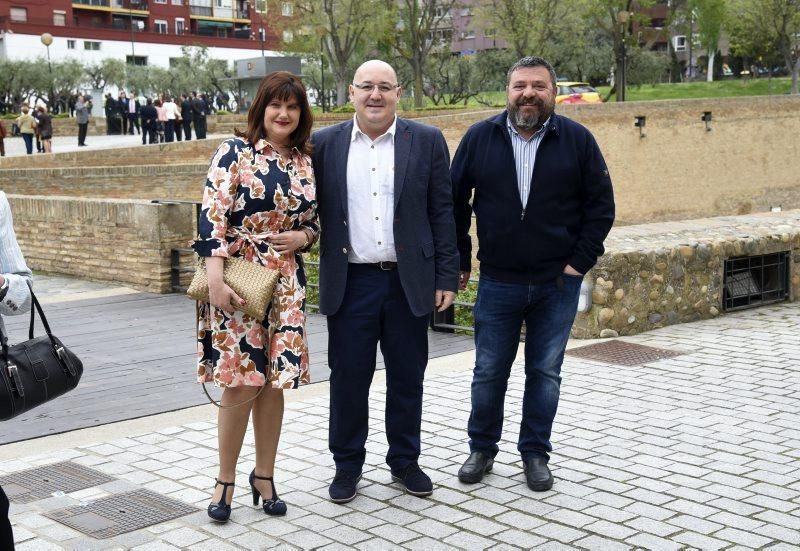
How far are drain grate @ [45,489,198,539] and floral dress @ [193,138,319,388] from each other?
0.67 m

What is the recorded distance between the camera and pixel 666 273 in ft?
30.9

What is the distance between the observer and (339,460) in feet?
17.4

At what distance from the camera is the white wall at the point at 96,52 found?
67.6 meters

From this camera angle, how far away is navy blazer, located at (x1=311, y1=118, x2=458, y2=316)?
5.11 m

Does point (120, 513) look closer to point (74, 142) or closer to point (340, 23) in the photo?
point (74, 142)

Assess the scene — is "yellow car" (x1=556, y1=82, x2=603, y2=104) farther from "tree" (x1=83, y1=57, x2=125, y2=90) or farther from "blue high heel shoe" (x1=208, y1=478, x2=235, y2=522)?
"blue high heel shoe" (x1=208, y1=478, x2=235, y2=522)

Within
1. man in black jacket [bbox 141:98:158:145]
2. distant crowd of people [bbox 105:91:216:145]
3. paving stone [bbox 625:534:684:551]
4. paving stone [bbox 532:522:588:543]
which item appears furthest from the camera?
distant crowd of people [bbox 105:91:216:145]

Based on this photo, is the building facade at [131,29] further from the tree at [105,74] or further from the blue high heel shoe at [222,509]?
the blue high heel shoe at [222,509]

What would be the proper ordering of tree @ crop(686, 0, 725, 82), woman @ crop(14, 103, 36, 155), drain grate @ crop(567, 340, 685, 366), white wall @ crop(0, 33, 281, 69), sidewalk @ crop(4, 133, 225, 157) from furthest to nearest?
white wall @ crop(0, 33, 281, 69) → tree @ crop(686, 0, 725, 82) → sidewalk @ crop(4, 133, 225, 157) → woman @ crop(14, 103, 36, 155) → drain grate @ crop(567, 340, 685, 366)

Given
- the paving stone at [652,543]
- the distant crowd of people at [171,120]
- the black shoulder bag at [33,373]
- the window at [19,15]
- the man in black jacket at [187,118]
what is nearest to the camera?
the black shoulder bag at [33,373]

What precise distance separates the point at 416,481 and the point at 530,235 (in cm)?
127

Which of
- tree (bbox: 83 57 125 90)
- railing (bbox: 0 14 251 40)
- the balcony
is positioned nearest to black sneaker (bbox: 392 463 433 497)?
tree (bbox: 83 57 125 90)

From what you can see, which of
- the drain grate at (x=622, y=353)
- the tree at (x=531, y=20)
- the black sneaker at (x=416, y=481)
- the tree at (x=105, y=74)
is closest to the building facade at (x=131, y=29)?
the tree at (x=105, y=74)

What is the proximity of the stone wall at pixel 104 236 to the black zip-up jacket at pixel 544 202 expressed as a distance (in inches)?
286
